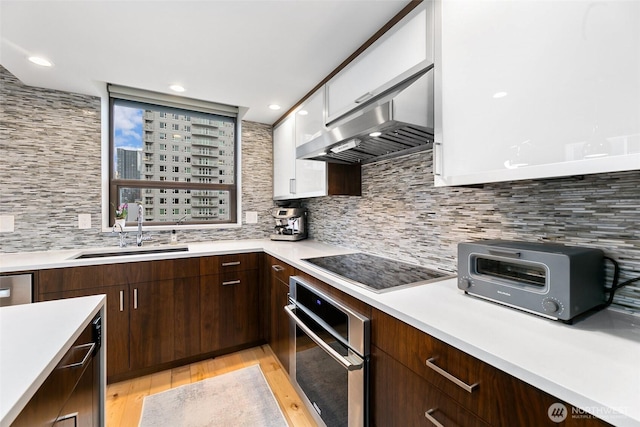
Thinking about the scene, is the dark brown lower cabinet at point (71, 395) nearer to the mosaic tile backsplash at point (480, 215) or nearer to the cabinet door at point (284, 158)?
the mosaic tile backsplash at point (480, 215)

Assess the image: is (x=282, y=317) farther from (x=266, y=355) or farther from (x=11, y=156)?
(x=11, y=156)

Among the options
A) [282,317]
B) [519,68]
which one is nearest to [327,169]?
[282,317]

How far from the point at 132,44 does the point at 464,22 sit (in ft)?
5.87

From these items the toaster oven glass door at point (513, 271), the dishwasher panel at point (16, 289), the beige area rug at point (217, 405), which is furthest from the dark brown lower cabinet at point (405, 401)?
the dishwasher panel at point (16, 289)

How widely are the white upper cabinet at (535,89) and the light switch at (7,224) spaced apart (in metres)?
2.99

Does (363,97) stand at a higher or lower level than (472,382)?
higher

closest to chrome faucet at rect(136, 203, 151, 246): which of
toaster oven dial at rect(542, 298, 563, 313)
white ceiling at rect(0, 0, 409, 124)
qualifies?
white ceiling at rect(0, 0, 409, 124)

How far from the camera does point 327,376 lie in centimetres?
142

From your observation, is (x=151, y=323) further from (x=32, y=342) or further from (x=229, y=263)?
(x=32, y=342)

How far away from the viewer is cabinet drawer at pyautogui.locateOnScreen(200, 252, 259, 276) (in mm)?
2215

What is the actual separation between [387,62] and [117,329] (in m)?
2.47

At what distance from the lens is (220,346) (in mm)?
2275

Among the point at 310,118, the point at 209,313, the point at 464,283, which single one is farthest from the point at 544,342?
the point at 209,313

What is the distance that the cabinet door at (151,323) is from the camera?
1999 mm
